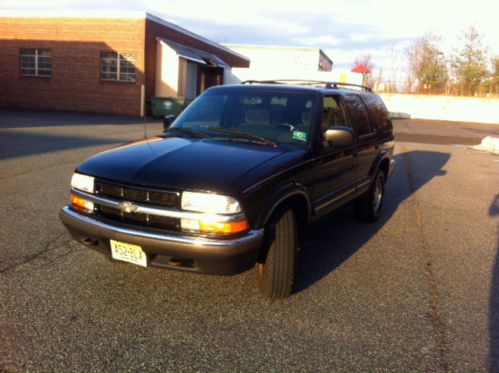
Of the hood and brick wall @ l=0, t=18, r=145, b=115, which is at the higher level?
brick wall @ l=0, t=18, r=145, b=115

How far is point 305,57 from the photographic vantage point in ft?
228

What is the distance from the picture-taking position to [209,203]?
3.07 metres

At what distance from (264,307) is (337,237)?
2.13 metres

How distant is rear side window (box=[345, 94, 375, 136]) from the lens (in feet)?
17.1

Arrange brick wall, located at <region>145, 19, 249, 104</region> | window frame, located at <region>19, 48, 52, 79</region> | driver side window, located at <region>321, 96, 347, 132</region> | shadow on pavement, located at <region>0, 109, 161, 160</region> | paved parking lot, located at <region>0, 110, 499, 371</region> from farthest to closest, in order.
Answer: window frame, located at <region>19, 48, 52, 79</region> → brick wall, located at <region>145, 19, 249, 104</region> → shadow on pavement, located at <region>0, 109, 161, 160</region> → driver side window, located at <region>321, 96, 347, 132</region> → paved parking lot, located at <region>0, 110, 499, 371</region>

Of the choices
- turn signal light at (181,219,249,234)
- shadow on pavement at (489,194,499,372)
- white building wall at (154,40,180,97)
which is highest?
white building wall at (154,40,180,97)

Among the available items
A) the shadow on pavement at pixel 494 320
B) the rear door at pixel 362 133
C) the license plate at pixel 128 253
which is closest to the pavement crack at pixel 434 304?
the shadow on pavement at pixel 494 320

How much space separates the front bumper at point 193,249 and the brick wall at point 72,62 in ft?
71.3

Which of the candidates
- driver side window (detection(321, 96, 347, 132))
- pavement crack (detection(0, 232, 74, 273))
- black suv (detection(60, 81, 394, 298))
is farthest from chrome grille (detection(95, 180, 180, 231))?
driver side window (detection(321, 96, 347, 132))

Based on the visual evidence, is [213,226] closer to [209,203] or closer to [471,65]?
[209,203]

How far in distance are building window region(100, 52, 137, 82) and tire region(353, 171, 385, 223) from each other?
2000 cm

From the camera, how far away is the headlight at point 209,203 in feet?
10.0

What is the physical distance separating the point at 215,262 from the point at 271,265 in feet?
1.85

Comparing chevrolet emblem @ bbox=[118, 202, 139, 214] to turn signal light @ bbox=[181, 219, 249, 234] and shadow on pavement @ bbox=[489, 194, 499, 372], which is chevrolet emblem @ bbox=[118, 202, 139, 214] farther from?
shadow on pavement @ bbox=[489, 194, 499, 372]
